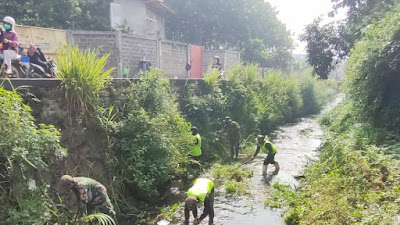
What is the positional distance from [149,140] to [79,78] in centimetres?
206

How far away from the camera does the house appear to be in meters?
17.3

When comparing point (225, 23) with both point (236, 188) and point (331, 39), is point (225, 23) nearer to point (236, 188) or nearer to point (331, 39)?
point (331, 39)

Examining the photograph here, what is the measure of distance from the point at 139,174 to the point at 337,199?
4.10 m

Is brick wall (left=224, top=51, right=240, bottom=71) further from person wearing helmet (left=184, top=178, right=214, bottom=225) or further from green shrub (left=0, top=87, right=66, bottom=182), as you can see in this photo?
green shrub (left=0, top=87, right=66, bottom=182)

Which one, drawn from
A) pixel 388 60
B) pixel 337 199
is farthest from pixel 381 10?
pixel 337 199

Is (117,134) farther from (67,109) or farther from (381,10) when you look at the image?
(381,10)

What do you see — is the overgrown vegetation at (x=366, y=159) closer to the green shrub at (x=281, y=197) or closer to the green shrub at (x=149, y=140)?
the green shrub at (x=281, y=197)

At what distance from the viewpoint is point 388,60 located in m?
7.99

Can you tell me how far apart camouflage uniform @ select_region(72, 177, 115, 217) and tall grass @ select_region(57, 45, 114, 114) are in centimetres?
198

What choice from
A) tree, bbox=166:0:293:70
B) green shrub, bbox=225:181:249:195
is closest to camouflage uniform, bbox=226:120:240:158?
green shrub, bbox=225:181:249:195

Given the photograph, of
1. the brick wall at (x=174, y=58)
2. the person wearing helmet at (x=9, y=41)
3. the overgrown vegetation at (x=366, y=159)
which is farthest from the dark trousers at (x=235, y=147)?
the person wearing helmet at (x=9, y=41)

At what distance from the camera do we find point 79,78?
588 centimetres

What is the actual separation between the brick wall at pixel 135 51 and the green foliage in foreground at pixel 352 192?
9.36 m

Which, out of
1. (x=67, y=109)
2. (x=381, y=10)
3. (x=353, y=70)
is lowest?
(x=67, y=109)
